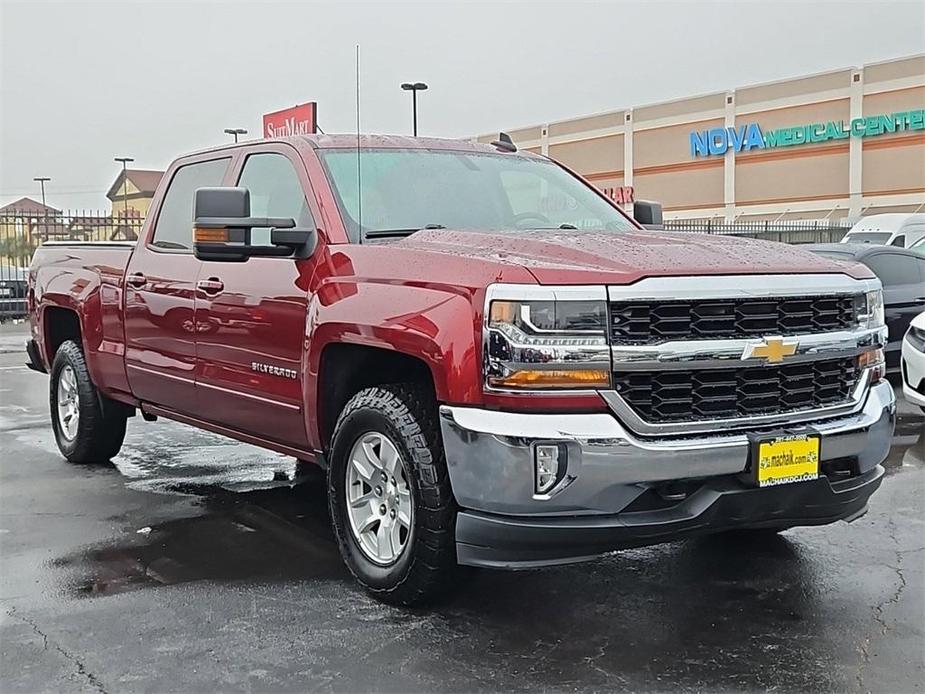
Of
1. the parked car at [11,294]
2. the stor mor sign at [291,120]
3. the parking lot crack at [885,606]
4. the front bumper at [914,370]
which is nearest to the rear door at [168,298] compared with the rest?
→ the parking lot crack at [885,606]

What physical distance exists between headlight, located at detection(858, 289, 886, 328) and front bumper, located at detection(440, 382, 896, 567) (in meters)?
0.80

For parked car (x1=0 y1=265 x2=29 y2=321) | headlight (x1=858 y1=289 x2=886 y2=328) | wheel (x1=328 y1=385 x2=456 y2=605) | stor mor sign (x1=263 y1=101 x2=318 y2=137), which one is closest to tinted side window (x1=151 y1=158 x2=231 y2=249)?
wheel (x1=328 y1=385 x2=456 y2=605)

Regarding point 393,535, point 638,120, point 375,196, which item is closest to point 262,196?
point 375,196

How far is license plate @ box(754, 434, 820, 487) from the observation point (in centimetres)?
365

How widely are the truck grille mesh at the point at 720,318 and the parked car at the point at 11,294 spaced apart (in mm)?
20933

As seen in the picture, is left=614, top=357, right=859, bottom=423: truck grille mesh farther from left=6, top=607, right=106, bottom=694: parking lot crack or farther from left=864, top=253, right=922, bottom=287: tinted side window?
left=864, top=253, right=922, bottom=287: tinted side window

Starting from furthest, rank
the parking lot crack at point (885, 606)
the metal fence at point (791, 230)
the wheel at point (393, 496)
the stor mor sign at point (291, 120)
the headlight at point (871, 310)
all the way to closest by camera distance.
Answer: the stor mor sign at point (291, 120) → the metal fence at point (791, 230) → the headlight at point (871, 310) → the wheel at point (393, 496) → the parking lot crack at point (885, 606)

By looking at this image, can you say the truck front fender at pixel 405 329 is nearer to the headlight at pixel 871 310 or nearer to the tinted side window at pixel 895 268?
the headlight at pixel 871 310

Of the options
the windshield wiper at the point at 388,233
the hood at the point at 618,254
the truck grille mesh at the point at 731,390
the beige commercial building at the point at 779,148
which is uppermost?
the beige commercial building at the point at 779,148

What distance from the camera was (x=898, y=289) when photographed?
10320 millimetres

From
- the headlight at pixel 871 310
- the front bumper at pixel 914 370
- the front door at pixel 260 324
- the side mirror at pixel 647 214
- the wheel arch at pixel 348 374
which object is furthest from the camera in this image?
the front bumper at pixel 914 370

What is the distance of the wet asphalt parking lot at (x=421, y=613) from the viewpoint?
11.4 ft

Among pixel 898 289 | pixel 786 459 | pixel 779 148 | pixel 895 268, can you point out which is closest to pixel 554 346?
pixel 786 459

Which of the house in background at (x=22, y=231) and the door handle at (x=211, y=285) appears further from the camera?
the house in background at (x=22, y=231)
